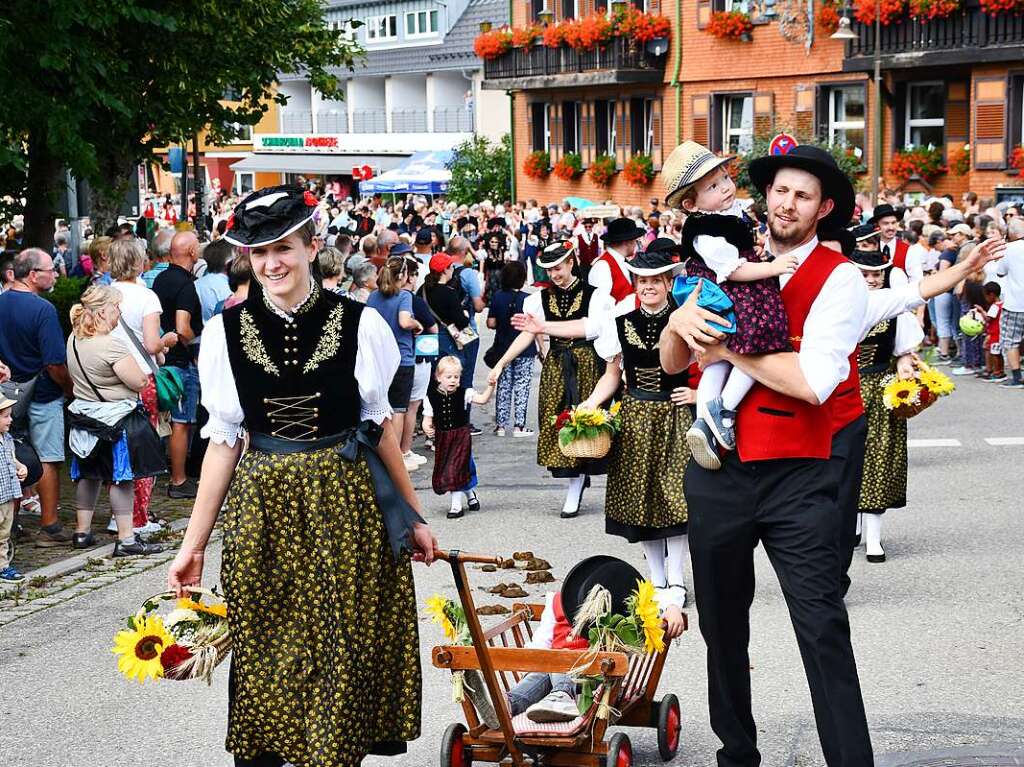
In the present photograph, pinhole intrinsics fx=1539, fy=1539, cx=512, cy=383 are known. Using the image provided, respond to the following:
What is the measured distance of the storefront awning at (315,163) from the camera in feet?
212

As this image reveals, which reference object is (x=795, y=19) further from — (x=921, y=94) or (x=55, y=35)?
(x=55, y=35)

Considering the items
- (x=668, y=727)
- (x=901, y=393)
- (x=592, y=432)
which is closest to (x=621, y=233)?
(x=901, y=393)

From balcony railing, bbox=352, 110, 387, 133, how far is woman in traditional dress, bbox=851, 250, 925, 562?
2275 inches

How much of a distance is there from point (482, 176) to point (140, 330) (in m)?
38.1

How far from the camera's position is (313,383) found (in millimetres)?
4820

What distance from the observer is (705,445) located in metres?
4.91

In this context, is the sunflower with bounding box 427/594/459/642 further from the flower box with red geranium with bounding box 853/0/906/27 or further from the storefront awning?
the storefront awning

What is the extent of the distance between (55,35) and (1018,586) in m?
7.82

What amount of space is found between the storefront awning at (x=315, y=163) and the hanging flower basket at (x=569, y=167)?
21425 millimetres

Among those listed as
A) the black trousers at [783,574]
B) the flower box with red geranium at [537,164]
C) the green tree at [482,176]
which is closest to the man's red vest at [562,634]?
the black trousers at [783,574]

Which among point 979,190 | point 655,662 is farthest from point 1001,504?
point 979,190

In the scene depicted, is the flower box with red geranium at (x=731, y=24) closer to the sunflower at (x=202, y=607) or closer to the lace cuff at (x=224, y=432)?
the lace cuff at (x=224, y=432)

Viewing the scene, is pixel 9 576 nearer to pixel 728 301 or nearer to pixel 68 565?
pixel 68 565

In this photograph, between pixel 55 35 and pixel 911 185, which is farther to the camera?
pixel 911 185
